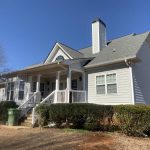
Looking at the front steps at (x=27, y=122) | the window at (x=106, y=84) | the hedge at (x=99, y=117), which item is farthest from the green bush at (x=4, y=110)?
the window at (x=106, y=84)

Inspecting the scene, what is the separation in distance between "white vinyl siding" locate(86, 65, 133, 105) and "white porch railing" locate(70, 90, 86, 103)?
0.43 m

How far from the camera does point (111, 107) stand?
37.2 ft

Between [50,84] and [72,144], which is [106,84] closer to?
[50,84]

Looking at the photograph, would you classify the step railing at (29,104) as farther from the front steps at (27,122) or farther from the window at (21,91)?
the window at (21,91)

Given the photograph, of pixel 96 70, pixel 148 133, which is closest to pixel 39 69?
pixel 96 70

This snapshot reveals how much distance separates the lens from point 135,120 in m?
10.2

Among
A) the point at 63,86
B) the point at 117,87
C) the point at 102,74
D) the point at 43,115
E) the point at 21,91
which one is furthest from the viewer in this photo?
the point at 21,91

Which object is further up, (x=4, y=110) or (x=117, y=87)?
(x=117, y=87)

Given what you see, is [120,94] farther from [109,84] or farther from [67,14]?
[67,14]

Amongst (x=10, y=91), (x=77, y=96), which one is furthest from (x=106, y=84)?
(x=10, y=91)

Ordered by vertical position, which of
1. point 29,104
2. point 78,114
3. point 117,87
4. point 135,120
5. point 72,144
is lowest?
point 72,144

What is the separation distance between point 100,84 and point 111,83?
0.92 meters

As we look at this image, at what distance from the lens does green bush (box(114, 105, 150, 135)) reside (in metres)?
10.1

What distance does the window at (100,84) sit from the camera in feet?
50.3
